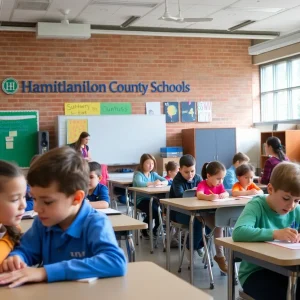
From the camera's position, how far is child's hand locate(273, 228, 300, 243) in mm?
2805

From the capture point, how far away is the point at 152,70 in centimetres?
1138

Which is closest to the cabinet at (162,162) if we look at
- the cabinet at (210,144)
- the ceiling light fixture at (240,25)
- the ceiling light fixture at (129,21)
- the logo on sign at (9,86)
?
A: the cabinet at (210,144)

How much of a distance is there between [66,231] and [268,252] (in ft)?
3.66

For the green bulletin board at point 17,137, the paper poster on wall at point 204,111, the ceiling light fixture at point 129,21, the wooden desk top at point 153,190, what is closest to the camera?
the wooden desk top at point 153,190

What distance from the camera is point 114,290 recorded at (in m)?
1.81

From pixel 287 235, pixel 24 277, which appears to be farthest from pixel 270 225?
pixel 24 277

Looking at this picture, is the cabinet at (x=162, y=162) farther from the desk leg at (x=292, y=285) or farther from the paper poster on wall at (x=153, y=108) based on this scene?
the desk leg at (x=292, y=285)

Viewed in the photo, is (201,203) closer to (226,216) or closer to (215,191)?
(226,216)

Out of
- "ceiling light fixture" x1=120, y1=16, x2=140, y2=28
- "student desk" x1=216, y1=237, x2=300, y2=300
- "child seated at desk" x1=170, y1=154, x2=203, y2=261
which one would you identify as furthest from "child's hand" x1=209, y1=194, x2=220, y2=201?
"ceiling light fixture" x1=120, y1=16, x2=140, y2=28

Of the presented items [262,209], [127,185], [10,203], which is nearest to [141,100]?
[127,185]

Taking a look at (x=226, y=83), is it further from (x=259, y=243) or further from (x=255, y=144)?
(x=259, y=243)

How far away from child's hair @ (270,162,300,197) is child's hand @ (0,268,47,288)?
1463 mm

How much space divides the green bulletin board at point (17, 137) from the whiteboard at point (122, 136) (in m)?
0.55

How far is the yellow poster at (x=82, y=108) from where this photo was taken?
A: 10789 mm
